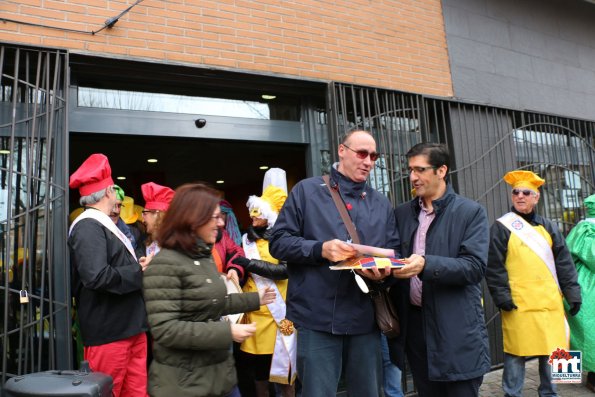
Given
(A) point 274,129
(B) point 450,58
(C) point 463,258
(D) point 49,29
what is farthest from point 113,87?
(B) point 450,58

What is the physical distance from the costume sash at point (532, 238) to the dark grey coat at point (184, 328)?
10.7ft

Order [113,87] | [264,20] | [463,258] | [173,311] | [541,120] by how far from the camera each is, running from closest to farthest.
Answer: [173,311]
[463,258]
[113,87]
[264,20]
[541,120]

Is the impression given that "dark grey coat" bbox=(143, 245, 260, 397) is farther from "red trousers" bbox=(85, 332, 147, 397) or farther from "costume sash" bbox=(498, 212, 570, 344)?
"costume sash" bbox=(498, 212, 570, 344)

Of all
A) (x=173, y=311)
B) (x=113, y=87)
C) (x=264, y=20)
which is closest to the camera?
(x=173, y=311)

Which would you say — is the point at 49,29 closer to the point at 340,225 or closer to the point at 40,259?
the point at 40,259

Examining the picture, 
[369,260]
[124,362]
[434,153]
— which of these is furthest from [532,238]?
[124,362]

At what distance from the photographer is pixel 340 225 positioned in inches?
114

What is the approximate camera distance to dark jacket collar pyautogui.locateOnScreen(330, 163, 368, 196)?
302cm

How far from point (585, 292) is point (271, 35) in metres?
4.17

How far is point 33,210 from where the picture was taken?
3.64 meters

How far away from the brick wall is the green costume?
2.27 m

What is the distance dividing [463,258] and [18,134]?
11.1 ft

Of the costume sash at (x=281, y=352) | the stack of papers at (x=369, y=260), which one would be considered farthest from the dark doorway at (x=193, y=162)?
the stack of papers at (x=369, y=260)

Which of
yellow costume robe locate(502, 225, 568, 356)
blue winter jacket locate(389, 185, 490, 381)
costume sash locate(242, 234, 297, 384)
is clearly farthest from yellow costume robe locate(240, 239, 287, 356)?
yellow costume robe locate(502, 225, 568, 356)
